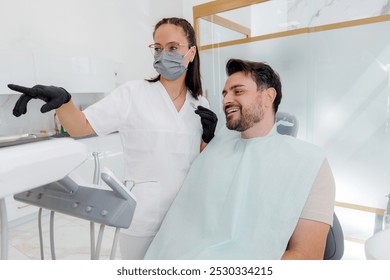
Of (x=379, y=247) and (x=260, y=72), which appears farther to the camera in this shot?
(x=260, y=72)

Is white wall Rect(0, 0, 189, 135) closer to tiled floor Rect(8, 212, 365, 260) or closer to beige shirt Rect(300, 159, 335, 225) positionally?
tiled floor Rect(8, 212, 365, 260)

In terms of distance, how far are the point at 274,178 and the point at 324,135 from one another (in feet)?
3.90

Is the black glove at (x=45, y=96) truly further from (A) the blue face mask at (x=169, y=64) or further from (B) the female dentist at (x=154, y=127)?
(A) the blue face mask at (x=169, y=64)

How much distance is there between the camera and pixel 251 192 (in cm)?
107

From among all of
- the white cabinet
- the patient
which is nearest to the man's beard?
the patient

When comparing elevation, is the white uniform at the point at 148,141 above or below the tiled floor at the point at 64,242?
above

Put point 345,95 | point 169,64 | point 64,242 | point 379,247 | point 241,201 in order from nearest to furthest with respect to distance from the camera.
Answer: point 379,247 → point 241,201 → point 169,64 → point 345,95 → point 64,242

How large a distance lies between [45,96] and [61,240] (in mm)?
1791

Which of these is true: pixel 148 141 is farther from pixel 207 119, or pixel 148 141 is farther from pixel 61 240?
pixel 61 240

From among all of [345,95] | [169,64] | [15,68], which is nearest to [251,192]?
[169,64]

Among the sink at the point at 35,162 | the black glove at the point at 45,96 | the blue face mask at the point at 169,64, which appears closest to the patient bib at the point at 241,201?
the blue face mask at the point at 169,64

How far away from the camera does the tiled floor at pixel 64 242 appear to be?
6.34ft

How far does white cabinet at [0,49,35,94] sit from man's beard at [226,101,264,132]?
237 centimetres

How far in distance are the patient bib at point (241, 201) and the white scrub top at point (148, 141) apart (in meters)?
0.06
